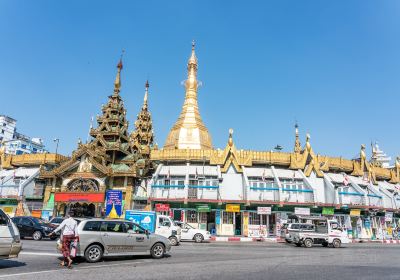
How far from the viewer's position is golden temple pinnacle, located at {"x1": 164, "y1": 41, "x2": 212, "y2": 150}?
43969mm

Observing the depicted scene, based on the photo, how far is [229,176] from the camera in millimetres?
33344

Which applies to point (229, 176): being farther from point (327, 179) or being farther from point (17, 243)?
point (17, 243)

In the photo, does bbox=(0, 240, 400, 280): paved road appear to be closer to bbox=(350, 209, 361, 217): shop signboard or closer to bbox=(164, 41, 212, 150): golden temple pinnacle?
bbox=(350, 209, 361, 217): shop signboard

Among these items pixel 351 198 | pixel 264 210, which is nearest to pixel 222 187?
pixel 264 210

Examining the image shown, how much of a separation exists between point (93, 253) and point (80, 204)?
1026 inches

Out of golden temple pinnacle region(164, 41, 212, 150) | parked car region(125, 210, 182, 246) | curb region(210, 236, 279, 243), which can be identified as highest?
golden temple pinnacle region(164, 41, 212, 150)

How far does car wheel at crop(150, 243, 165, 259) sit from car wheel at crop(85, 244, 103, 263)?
7.00ft

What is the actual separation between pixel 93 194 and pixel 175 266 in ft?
83.4

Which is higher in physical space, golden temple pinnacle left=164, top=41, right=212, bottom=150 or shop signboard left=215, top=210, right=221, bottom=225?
golden temple pinnacle left=164, top=41, right=212, bottom=150

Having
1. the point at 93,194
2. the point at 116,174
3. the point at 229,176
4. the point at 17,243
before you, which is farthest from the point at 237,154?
the point at 17,243

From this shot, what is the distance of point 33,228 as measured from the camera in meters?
21.3

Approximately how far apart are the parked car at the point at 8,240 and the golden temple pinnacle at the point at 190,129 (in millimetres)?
33789

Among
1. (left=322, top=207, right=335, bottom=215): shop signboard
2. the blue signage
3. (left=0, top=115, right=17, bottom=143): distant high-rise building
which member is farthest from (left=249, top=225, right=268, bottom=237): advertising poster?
(left=0, top=115, right=17, bottom=143): distant high-rise building

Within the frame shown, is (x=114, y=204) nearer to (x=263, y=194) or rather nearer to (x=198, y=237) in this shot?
(x=198, y=237)
